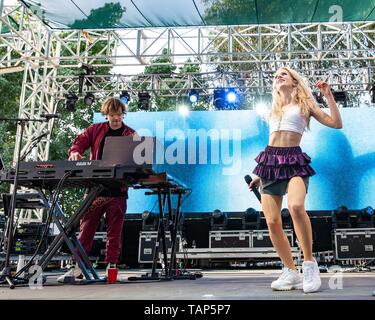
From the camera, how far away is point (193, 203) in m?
9.67

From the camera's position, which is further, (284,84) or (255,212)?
(255,212)

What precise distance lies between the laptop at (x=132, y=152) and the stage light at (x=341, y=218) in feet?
21.1

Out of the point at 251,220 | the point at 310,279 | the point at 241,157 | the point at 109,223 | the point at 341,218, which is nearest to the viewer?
the point at 310,279

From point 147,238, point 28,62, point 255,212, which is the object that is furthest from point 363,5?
point 28,62

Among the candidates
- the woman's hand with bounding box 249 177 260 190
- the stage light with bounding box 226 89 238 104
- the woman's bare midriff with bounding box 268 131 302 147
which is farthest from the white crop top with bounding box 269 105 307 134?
the stage light with bounding box 226 89 238 104

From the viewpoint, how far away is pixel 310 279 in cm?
223

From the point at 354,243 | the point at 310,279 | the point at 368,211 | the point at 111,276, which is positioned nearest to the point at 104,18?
the point at 111,276

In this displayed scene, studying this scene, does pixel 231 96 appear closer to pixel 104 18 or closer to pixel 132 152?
pixel 104 18

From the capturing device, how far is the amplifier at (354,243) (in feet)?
27.6

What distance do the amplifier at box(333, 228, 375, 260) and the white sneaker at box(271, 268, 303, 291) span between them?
643cm

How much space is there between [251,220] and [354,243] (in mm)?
1914
